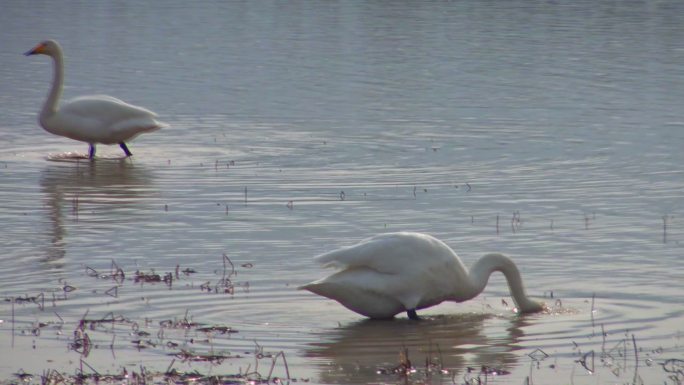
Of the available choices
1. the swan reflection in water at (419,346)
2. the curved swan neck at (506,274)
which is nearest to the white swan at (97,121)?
the swan reflection in water at (419,346)

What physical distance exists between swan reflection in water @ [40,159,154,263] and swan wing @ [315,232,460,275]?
2831 millimetres

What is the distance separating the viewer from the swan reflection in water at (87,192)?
523 inches

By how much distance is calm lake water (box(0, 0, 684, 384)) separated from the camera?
8.98 m

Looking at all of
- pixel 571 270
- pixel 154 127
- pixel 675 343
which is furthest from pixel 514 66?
pixel 675 343

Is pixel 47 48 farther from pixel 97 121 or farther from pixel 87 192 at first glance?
pixel 87 192

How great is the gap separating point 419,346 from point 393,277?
60 centimetres

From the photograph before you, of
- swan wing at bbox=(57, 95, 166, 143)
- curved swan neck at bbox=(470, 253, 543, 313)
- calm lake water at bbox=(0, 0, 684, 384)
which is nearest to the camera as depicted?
calm lake water at bbox=(0, 0, 684, 384)

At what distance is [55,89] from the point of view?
19.2 metres

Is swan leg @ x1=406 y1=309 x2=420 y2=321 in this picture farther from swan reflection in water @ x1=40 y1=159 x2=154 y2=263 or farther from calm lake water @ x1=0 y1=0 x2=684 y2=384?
swan reflection in water @ x1=40 y1=159 x2=154 y2=263

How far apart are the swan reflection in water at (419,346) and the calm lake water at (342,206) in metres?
0.03

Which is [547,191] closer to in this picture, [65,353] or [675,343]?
[675,343]

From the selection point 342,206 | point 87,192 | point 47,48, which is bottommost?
point 342,206

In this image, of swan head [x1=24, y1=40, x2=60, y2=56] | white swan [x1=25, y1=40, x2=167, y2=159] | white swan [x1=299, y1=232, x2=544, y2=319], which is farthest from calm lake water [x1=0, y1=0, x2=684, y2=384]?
swan head [x1=24, y1=40, x2=60, y2=56]

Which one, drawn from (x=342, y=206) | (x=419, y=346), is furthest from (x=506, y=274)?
(x=342, y=206)
